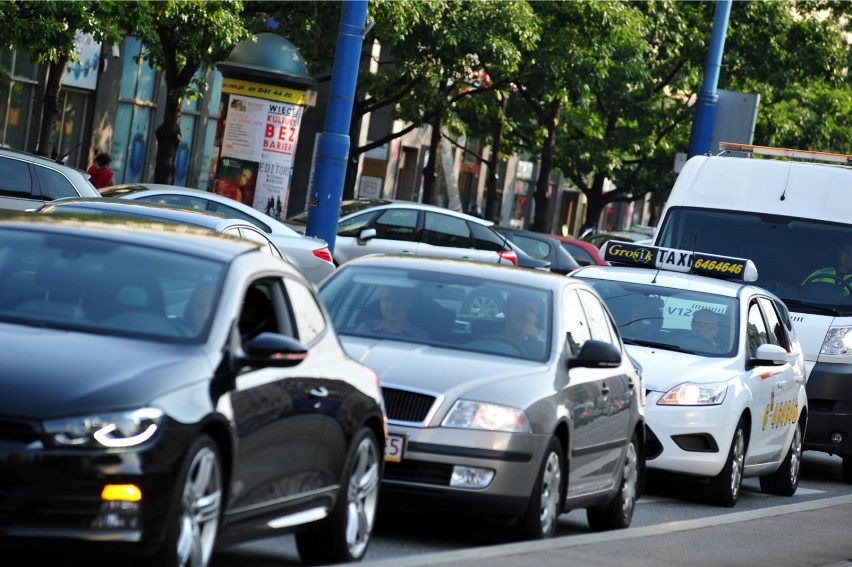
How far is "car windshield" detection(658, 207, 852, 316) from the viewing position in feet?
54.9

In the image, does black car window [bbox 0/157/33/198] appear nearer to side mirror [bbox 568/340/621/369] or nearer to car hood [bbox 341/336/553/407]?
car hood [bbox 341/336/553/407]

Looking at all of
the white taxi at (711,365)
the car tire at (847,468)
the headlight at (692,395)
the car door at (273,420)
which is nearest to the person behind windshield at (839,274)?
the car tire at (847,468)

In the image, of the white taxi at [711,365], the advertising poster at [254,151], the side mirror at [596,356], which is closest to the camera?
the side mirror at [596,356]

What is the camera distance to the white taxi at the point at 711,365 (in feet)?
41.2

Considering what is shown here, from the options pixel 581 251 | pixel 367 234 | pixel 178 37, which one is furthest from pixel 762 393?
pixel 581 251

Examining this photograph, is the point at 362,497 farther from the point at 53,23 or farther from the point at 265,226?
the point at 53,23

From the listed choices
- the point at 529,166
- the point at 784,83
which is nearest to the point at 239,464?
the point at 784,83

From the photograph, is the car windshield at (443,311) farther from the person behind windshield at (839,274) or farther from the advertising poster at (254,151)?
the advertising poster at (254,151)

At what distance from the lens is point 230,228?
16312 mm

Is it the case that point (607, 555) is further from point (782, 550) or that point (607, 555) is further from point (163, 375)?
point (163, 375)

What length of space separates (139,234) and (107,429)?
67.1 inches

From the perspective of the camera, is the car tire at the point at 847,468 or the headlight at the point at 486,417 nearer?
the headlight at the point at 486,417

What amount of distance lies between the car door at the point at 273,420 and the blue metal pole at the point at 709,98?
72.1 feet

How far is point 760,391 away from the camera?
526 inches
